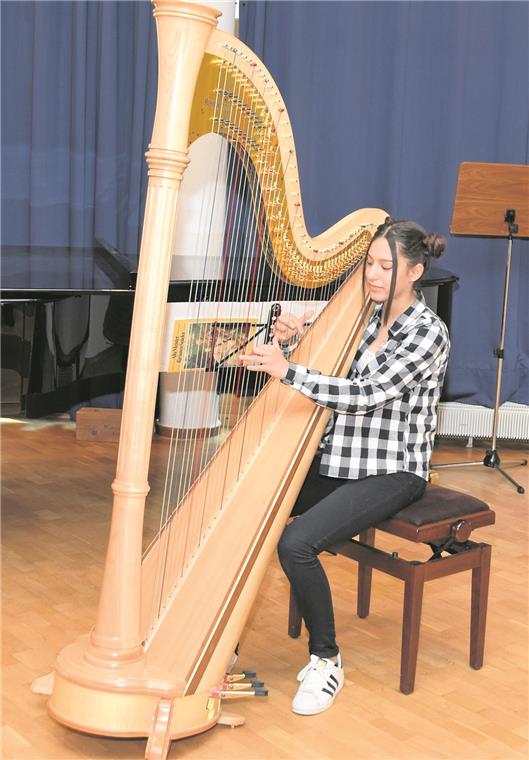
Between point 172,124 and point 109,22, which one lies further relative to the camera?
point 109,22

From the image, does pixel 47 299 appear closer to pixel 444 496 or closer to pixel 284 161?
pixel 284 161

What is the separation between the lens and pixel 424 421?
2564 mm

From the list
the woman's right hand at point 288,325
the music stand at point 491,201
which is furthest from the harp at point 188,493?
the music stand at point 491,201

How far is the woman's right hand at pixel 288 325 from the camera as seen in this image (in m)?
2.72

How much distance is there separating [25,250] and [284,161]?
219 centimetres

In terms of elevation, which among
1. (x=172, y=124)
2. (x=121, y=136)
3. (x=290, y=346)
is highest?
(x=121, y=136)

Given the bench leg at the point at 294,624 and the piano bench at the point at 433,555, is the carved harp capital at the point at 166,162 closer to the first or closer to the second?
the piano bench at the point at 433,555

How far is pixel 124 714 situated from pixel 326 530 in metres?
0.64

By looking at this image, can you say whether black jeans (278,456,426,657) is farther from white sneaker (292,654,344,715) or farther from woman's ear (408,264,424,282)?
woman's ear (408,264,424,282)

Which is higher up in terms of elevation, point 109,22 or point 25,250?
point 109,22

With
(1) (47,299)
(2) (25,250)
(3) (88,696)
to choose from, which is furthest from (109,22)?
(3) (88,696)

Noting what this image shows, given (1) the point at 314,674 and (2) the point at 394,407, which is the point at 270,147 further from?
(1) the point at 314,674

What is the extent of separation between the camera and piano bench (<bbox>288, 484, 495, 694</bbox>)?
2.45m

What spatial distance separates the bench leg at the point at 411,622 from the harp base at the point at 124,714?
0.63 metres
